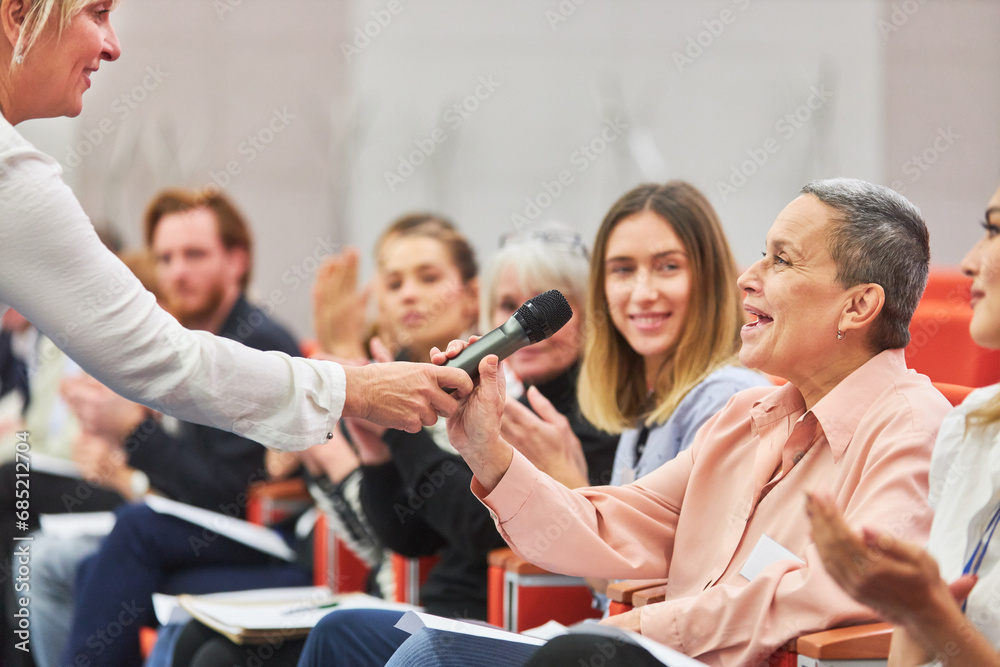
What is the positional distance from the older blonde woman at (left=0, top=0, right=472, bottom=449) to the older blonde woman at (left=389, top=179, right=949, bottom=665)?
0.78ft

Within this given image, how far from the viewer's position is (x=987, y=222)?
1.41 m

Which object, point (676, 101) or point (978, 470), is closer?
point (978, 470)

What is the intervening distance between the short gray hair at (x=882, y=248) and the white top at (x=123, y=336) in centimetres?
86

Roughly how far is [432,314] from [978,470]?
209 cm

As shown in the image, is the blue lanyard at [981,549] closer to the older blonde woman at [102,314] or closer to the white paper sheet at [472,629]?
the white paper sheet at [472,629]

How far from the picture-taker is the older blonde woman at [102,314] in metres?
1.43

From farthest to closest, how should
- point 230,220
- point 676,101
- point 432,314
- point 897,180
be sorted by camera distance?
point 897,180
point 676,101
point 230,220
point 432,314

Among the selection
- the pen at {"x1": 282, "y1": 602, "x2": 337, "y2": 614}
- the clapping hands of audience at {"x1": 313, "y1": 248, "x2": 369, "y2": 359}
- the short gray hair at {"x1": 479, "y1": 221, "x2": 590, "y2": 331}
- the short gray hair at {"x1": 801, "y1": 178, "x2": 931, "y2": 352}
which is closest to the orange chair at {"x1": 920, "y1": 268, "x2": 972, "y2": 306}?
the short gray hair at {"x1": 801, "y1": 178, "x2": 931, "y2": 352}

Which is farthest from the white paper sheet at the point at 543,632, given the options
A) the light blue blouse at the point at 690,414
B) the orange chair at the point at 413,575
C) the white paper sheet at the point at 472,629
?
the orange chair at the point at 413,575

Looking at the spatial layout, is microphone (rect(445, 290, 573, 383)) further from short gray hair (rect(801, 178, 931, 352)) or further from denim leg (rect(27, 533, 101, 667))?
denim leg (rect(27, 533, 101, 667))

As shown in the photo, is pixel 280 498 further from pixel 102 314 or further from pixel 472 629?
pixel 102 314

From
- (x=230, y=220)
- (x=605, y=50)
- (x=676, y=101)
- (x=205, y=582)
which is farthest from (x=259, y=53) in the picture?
(x=205, y=582)

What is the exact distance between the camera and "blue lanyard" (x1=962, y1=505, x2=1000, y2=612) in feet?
4.02

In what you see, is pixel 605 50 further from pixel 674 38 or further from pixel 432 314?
pixel 432 314
